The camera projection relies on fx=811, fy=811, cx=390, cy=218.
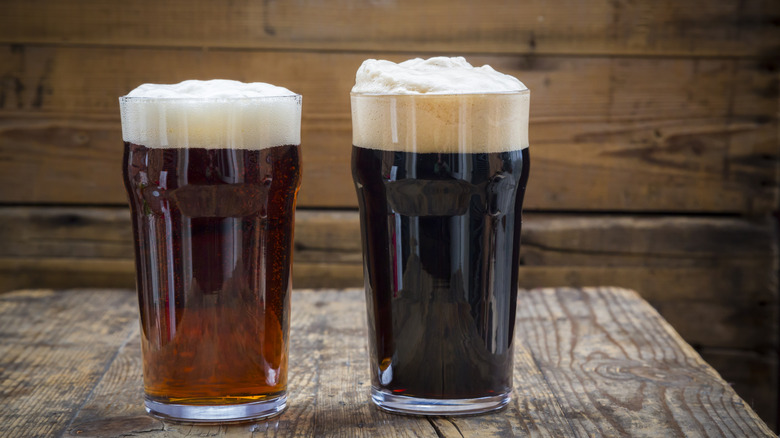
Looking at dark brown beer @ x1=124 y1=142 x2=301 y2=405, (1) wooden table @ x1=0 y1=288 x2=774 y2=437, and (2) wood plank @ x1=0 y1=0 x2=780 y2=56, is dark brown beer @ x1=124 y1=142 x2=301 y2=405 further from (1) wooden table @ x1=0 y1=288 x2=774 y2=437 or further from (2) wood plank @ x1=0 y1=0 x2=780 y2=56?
(2) wood plank @ x1=0 y1=0 x2=780 y2=56

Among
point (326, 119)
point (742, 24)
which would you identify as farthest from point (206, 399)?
point (742, 24)

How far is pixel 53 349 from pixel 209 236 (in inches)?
18.5

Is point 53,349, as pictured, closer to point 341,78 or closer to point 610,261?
point 341,78

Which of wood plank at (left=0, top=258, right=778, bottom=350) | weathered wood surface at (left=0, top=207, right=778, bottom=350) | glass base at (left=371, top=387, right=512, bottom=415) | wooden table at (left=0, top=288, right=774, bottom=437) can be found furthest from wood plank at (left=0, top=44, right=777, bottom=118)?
glass base at (left=371, top=387, right=512, bottom=415)

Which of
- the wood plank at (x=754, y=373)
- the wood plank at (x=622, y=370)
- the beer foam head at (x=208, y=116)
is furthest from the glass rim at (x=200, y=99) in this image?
the wood plank at (x=754, y=373)

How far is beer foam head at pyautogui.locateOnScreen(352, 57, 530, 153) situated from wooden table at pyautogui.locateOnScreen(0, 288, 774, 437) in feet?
0.98

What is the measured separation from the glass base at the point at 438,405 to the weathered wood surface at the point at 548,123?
3.52 feet

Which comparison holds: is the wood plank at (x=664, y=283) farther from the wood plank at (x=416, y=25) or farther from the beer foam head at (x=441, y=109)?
the beer foam head at (x=441, y=109)

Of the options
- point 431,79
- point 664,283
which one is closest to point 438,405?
point 431,79

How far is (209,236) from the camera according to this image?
840 millimetres

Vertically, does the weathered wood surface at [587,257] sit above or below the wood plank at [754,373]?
above

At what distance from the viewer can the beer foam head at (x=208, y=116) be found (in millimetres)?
828

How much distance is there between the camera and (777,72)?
187 cm

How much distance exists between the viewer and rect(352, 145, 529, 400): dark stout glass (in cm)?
85
